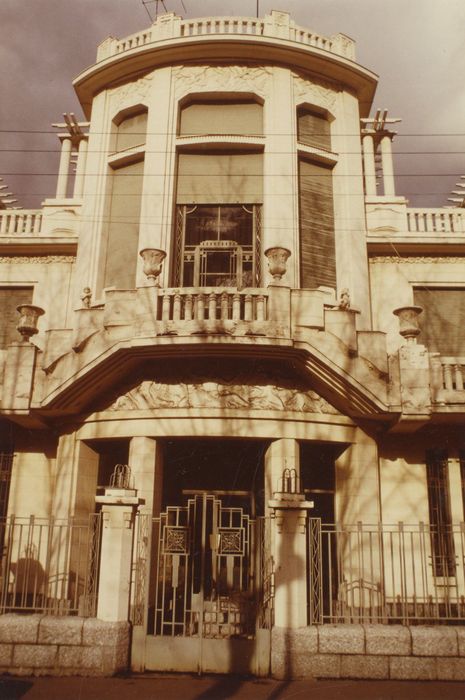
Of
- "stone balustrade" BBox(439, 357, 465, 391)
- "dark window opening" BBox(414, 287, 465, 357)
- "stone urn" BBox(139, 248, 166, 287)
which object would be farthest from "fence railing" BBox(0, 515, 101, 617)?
"dark window opening" BBox(414, 287, 465, 357)

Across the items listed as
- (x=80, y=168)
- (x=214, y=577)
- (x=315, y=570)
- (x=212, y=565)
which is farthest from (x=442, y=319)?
(x=80, y=168)

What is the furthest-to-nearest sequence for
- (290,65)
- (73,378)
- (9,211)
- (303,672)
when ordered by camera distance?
1. (9,211)
2. (290,65)
3. (73,378)
4. (303,672)

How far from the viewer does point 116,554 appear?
29.6ft

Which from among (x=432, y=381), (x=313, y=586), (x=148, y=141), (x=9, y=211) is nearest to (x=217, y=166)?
(x=148, y=141)

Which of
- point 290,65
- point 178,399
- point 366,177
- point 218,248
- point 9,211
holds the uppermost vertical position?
point 290,65

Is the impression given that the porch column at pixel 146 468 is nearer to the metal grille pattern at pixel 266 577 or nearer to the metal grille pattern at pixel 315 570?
the metal grille pattern at pixel 266 577

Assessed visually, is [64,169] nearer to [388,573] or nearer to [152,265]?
[152,265]

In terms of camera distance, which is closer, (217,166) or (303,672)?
(303,672)

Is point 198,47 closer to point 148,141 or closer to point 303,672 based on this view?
point 148,141

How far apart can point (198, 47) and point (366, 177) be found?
6440 millimetres

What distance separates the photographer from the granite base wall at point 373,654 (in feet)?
27.7

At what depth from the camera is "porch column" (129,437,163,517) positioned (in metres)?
12.1

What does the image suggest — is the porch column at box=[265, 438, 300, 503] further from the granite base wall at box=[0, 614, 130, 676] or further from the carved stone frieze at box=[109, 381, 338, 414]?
the granite base wall at box=[0, 614, 130, 676]

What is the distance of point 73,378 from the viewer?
1185 cm
